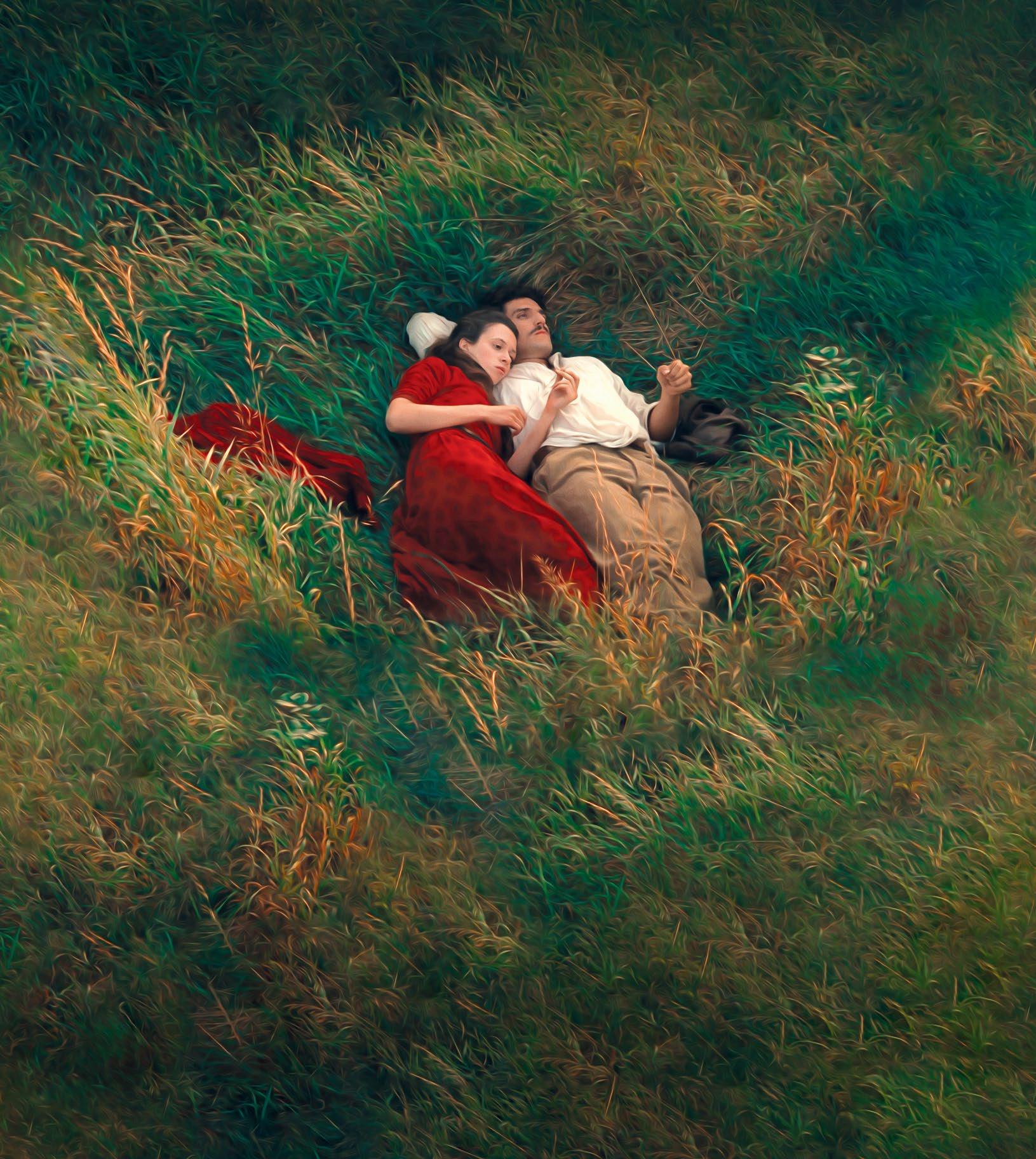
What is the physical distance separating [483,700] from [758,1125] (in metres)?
A: 1.26

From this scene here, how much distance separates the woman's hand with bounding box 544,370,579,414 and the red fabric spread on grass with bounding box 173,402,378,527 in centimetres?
55

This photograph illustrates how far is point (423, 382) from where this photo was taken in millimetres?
4148

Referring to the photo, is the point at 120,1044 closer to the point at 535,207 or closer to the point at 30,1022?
the point at 30,1022

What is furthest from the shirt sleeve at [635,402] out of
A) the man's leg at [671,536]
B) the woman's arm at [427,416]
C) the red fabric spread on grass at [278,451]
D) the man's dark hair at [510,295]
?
the red fabric spread on grass at [278,451]

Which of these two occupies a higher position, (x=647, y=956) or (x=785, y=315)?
(x=785, y=315)

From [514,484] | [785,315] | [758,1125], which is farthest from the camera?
[785,315]

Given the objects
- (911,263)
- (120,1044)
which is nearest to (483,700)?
(120,1044)

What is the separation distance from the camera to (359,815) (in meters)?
3.90

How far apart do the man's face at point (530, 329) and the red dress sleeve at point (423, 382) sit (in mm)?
250

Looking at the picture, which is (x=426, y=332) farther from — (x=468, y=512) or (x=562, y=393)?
(x=468, y=512)

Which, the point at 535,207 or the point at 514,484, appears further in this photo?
the point at 535,207

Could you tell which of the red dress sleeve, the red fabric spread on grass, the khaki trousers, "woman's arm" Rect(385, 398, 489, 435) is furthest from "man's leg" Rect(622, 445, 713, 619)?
the red fabric spread on grass

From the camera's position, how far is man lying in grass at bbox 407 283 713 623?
402 centimetres

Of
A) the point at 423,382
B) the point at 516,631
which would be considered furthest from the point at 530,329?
the point at 516,631
